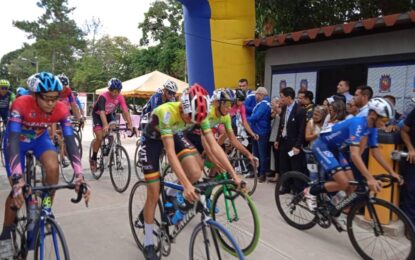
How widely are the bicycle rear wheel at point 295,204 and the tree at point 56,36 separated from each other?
59887mm

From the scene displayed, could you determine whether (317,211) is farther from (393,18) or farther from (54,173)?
(393,18)

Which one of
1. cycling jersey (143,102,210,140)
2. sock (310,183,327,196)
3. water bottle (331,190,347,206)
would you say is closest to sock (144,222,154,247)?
cycling jersey (143,102,210,140)

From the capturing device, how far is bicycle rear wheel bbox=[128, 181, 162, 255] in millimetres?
3919

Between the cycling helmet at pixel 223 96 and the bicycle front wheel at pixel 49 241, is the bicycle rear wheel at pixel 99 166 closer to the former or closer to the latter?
the cycling helmet at pixel 223 96

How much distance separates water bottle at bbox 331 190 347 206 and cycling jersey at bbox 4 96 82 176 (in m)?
2.97

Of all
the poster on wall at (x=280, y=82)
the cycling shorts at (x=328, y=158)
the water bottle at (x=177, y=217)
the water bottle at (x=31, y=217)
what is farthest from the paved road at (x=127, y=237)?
the poster on wall at (x=280, y=82)

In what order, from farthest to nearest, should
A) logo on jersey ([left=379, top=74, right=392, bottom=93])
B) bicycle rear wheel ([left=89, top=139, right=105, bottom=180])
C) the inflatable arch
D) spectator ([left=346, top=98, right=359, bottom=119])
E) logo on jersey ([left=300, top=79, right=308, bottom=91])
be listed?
the inflatable arch, logo on jersey ([left=300, top=79, right=308, bottom=91]), bicycle rear wheel ([left=89, top=139, right=105, bottom=180]), logo on jersey ([left=379, top=74, right=392, bottom=93]), spectator ([left=346, top=98, right=359, bottom=119])

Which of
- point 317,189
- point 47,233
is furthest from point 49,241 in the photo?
point 317,189

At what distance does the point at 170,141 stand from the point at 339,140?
224 centimetres

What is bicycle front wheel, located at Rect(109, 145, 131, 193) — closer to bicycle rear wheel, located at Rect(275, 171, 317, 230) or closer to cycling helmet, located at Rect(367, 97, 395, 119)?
bicycle rear wheel, located at Rect(275, 171, 317, 230)

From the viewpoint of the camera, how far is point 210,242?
3.08 meters

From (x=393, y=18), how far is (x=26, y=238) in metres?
6.35

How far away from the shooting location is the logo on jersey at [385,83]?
23.2 feet

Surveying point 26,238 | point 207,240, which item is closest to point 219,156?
point 207,240
